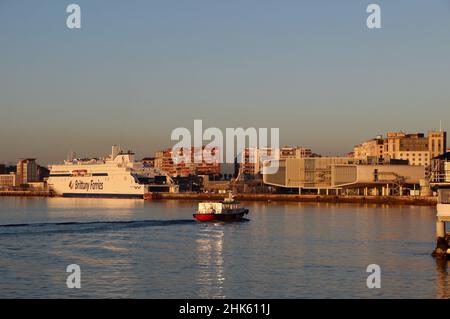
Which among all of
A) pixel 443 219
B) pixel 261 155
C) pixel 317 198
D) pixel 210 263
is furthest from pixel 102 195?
pixel 443 219

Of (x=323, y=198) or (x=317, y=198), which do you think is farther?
(x=317, y=198)

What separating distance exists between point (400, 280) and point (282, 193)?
235 ft

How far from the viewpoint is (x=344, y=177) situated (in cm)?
8288

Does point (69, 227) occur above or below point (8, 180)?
below

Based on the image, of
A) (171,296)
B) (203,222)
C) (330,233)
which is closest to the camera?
(171,296)

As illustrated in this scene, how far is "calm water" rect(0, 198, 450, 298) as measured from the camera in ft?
58.0

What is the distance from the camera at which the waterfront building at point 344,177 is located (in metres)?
80.1

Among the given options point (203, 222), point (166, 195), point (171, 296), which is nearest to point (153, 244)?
point (171, 296)

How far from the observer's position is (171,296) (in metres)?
16.9

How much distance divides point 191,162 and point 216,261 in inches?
4530

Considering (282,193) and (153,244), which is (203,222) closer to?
(153,244)

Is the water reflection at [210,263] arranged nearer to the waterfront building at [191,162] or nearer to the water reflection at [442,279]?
the water reflection at [442,279]
